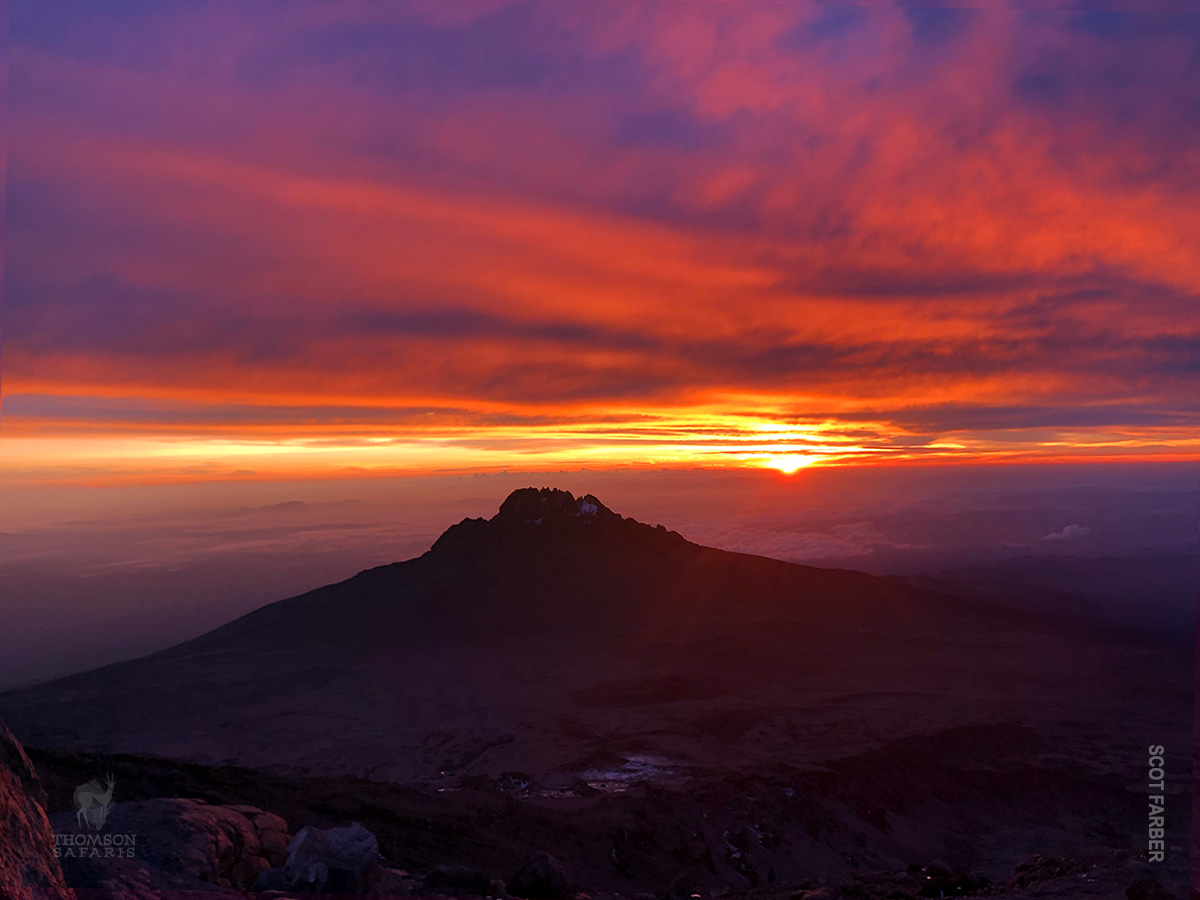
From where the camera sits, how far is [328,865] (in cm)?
830

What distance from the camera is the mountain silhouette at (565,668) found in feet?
116

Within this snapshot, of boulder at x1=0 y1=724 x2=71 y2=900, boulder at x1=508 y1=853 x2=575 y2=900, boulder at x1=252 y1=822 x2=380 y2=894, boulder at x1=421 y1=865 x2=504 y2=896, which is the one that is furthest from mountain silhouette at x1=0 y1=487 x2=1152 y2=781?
boulder at x1=0 y1=724 x2=71 y2=900

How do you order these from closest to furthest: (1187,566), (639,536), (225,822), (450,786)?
1. (225,822)
2. (450,786)
3. (639,536)
4. (1187,566)

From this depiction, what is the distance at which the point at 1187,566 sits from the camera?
12575 cm

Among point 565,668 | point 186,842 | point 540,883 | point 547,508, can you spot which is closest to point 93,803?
point 186,842

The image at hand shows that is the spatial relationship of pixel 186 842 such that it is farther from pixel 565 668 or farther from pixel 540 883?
pixel 565 668

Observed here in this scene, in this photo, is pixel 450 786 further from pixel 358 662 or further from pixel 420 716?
pixel 358 662

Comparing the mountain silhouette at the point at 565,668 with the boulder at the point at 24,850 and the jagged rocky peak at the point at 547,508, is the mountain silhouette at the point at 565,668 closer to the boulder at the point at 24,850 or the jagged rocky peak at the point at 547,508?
the jagged rocky peak at the point at 547,508

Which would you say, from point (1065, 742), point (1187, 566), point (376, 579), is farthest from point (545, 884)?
point (1187, 566)

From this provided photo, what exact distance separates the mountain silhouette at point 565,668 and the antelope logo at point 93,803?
57.5 ft

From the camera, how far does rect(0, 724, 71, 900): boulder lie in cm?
388

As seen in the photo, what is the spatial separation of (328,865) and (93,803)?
469 cm

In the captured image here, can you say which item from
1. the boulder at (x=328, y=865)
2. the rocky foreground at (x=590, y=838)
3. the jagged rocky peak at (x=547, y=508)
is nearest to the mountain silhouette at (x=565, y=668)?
the jagged rocky peak at (x=547, y=508)

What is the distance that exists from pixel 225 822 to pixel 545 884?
4.11m
